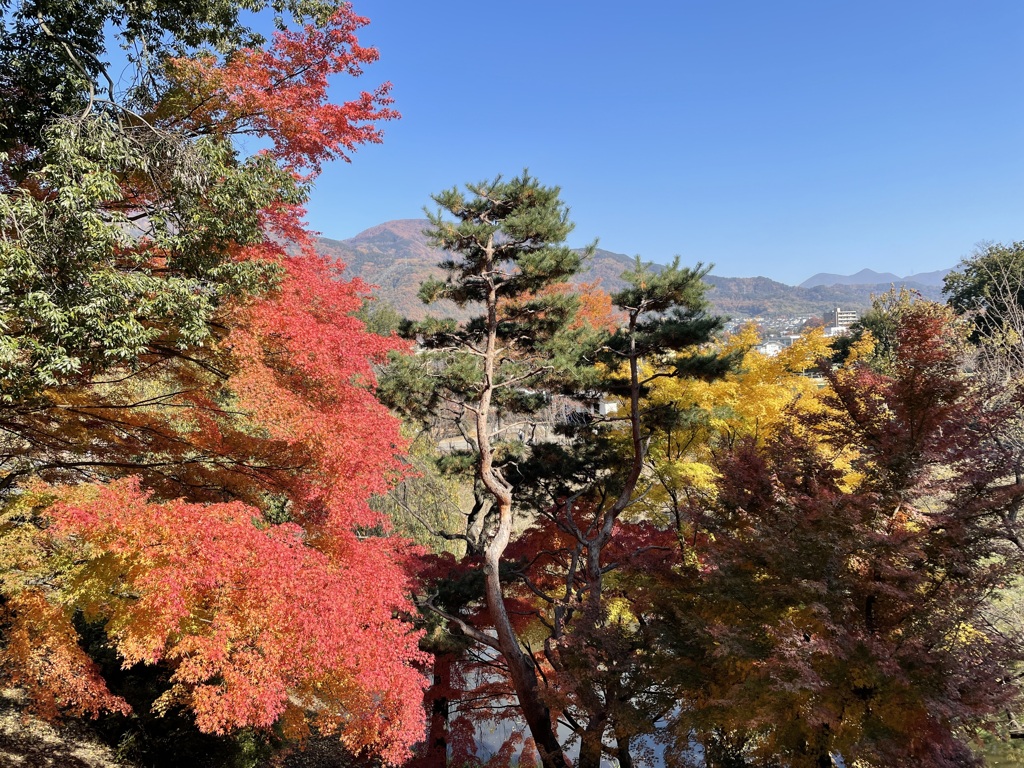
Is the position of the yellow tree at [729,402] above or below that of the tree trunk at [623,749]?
above

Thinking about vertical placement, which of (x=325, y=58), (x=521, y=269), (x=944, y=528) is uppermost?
(x=325, y=58)

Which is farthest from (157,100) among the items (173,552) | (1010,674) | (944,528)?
(1010,674)

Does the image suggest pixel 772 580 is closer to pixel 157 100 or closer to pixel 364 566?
pixel 364 566

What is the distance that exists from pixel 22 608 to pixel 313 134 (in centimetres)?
755

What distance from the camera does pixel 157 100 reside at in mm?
6223

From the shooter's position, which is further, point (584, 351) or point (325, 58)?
point (584, 351)

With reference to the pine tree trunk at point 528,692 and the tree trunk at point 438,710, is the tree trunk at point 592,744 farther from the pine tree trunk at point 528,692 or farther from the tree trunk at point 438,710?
the tree trunk at point 438,710

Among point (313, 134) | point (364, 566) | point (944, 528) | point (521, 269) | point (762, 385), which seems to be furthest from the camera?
point (762, 385)

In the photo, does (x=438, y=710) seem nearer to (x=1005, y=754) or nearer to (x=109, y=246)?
(x=1005, y=754)

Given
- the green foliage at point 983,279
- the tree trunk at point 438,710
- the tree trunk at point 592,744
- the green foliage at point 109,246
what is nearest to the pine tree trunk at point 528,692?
the tree trunk at point 592,744

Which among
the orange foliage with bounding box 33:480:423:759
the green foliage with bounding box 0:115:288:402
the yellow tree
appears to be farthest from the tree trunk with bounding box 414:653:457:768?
the green foliage with bounding box 0:115:288:402

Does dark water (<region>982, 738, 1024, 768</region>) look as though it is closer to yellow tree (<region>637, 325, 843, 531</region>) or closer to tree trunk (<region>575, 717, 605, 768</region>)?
yellow tree (<region>637, 325, 843, 531</region>)

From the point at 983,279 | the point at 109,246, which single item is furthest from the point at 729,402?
the point at 983,279

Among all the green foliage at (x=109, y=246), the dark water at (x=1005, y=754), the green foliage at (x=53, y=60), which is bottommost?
the dark water at (x=1005, y=754)
